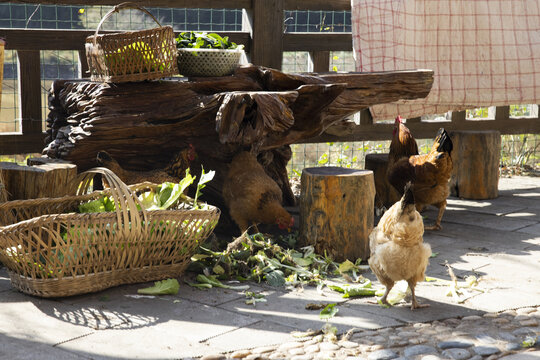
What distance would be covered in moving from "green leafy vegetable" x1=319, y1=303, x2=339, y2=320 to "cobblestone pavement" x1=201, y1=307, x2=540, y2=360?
0.28 m

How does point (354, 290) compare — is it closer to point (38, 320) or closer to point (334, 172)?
point (334, 172)

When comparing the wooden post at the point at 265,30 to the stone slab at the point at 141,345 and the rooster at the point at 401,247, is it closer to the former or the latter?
the rooster at the point at 401,247

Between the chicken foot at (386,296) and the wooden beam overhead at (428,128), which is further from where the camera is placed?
the wooden beam overhead at (428,128)

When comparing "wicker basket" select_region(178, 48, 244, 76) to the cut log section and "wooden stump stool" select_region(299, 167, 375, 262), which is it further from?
the cut log section

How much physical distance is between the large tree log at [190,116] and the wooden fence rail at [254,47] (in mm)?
579

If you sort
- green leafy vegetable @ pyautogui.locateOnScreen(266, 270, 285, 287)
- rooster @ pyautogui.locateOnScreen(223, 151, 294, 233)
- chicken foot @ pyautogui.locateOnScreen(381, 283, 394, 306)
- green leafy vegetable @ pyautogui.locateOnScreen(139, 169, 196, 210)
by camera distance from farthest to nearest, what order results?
rooster @ pyautogui.locateOnScreen(223, 151, 294, 233)
green leafy vegetable @ pyautogui.locateOnScreen(139, 169, 196, 210)
green leafy vegetable @ pyautogui.locateOnScreen(266, 270, 285, 287)
chicken foot @ pyautogui.locateOnScreen(381, 283, 394, 306)

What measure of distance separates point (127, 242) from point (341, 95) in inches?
99.7

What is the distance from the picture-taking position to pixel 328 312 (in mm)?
3861

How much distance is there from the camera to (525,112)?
34.9ft

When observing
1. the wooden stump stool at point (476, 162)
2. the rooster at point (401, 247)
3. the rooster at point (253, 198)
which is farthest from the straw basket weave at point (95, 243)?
the wooden stump stool at point (476, 162)

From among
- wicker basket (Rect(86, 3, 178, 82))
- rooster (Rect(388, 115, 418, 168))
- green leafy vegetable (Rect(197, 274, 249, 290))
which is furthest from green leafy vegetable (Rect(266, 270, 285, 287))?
rooster (Rect(388, 115, 418, 168))

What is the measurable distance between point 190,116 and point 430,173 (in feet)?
7.11

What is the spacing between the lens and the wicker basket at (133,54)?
4.84 meters

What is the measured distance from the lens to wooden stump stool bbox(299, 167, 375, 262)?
4.94 meters
